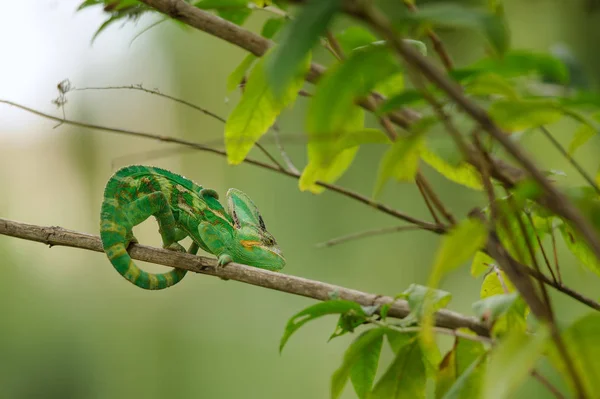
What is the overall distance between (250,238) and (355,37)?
35.9 inches

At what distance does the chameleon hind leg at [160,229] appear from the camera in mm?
1422

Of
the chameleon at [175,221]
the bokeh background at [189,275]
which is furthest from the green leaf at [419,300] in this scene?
the bokeh background at [189,275]

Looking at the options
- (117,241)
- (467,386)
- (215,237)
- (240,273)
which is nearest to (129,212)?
(117,241)

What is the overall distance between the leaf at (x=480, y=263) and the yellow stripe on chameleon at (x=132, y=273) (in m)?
0.72

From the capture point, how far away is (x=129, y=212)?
1.43 metres

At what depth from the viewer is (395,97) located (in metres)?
0.47

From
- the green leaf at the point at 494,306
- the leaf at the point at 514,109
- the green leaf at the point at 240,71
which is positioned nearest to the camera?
the leaf at the point at 514,109

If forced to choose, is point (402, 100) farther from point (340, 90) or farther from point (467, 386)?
point (467, 386)

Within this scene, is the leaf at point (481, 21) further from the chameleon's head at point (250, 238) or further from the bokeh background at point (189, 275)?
the bokeh background at point (189, 275)

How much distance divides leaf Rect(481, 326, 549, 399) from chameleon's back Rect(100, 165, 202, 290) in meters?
1.02

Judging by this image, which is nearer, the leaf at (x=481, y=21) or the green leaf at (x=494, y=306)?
the leaf at (x=481, y=21)

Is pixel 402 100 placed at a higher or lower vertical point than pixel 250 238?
higher

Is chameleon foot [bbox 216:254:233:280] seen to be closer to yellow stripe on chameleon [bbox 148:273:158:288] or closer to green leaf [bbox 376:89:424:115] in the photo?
yellow stripe on chameleon [bbox 148:273:158:288]

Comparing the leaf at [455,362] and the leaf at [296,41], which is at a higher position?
the leaf at [296,41]
